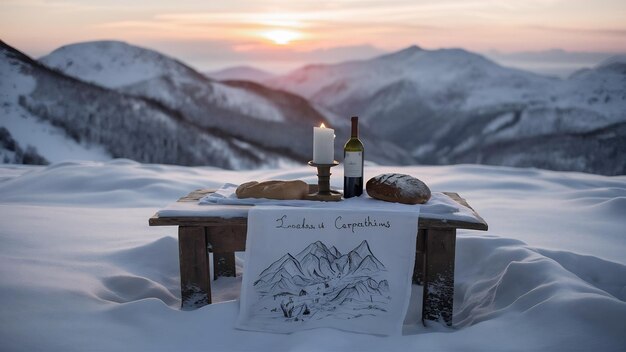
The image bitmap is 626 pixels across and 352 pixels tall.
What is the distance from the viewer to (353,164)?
2.48 meters

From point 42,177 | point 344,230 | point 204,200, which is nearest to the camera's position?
point 344,230

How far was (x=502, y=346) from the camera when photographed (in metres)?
2.02

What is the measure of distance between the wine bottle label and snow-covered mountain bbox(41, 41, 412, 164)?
8.79 m

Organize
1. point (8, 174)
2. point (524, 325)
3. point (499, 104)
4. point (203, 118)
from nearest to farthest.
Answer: point (524, 325), point (8, 174), point (203, 118), point (499, 104)

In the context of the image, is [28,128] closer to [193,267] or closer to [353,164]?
[193,267]

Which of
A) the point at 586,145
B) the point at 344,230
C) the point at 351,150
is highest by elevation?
the point at 351,150

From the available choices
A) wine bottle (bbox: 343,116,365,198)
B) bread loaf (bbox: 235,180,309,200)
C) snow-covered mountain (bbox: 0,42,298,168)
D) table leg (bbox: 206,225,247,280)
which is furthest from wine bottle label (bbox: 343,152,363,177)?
snow-covered mountain (bbox: 0,42,298,168)

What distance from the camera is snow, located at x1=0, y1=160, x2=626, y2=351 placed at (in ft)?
6.70

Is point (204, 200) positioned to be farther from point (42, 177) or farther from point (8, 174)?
point (8, 174)

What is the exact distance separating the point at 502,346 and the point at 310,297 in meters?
0.77

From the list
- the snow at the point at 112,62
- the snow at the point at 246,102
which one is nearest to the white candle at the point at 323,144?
the snow at the point at 112,62

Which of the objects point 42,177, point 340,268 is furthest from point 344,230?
point 42,177

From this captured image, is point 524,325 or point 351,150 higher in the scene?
point 351,150

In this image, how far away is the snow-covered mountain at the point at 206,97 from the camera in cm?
1220
